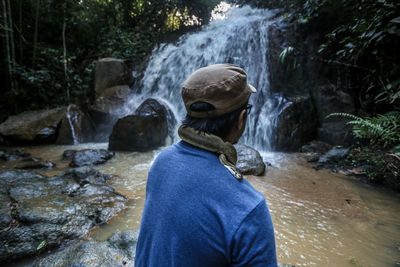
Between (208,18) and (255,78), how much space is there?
8.13 meters

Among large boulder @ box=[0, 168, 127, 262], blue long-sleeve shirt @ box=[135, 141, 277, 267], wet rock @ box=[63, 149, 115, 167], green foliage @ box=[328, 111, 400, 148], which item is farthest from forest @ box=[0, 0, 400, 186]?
wet rock @ box=[63, 149, 115, 167]

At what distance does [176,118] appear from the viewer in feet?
25.1

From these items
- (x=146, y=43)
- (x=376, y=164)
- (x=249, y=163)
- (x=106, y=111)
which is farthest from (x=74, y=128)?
(x=376, y=164)

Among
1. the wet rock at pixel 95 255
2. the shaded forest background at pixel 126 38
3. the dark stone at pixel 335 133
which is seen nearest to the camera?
the wet rock at pixel 95 255

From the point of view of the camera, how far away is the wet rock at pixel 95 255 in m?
1.73

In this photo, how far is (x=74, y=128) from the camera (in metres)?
7.19

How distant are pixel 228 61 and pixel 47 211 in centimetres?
768

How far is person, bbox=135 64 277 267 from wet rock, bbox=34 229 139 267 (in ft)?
3.63

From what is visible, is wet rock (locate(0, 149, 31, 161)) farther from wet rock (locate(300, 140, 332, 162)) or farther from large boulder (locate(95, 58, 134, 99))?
wet rock (locate(300, 140, 332, 162))

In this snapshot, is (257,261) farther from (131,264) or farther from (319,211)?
(319,211)

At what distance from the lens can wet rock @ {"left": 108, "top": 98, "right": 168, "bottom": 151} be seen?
6.04 m

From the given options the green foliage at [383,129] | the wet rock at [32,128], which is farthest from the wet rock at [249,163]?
the wet rock at [32,128]

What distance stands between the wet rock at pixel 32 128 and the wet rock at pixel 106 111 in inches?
45.5

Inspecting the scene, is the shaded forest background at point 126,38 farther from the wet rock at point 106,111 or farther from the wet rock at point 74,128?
the wet rock at point 74,128
